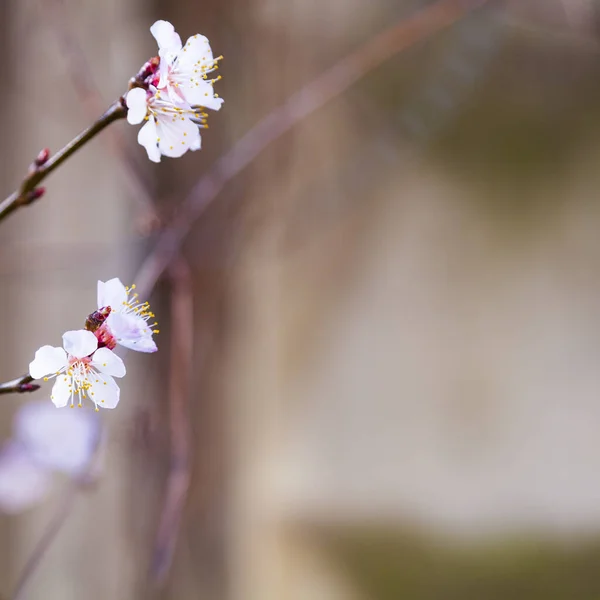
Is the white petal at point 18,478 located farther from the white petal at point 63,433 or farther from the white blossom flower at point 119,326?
the white blossom flower at point 119,326

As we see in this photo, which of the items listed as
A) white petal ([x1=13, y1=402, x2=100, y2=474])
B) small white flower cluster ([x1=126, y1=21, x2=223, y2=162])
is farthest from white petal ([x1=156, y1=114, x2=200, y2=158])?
white petal ([x1=13, y1=402, x2=100, y2=474])

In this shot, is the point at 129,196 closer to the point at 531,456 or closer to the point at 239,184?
the point at 239,184

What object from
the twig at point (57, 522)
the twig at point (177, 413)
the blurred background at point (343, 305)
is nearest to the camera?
the twig at point (57, 522)

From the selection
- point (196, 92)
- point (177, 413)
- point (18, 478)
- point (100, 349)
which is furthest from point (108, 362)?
point (18, 478)

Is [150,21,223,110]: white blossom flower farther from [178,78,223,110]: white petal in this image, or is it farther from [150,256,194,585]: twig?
[150,256,194,585]: twig

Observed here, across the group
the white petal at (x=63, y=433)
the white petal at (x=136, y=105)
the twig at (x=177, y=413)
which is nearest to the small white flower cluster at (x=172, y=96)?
the white petal at (x=136, y=105)

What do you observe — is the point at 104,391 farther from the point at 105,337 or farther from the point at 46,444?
the point at 46,444
